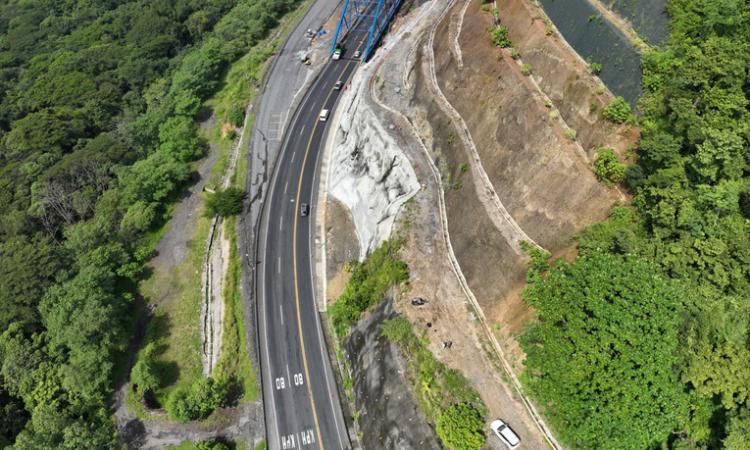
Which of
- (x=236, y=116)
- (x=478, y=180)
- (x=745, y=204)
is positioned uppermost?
(x=745, y=204)

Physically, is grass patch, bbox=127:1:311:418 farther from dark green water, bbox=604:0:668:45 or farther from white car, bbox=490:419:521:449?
dark green water, bbox=604:0:668:45

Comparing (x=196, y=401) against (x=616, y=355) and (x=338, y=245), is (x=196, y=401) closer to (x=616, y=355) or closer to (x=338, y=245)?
(x=338, y=245)

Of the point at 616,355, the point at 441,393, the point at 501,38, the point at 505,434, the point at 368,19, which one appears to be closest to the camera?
the point at 616,355

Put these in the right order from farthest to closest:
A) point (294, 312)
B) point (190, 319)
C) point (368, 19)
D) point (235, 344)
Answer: point (368, 19) < point (190, 319) < point (294, 312) < point (235, 344)

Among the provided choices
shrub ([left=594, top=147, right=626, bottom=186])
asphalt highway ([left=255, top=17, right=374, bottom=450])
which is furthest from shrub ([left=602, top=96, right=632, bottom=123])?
asphalt highway ([left=255, top=17, right=374, bottom=450])

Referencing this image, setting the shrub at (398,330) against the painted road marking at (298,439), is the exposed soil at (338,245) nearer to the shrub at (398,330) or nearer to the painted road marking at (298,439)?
the shrub at (398,330)

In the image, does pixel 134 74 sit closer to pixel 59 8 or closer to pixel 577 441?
pixel 59 8

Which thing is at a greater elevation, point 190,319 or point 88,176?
point 190,319

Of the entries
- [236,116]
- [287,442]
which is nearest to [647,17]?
[287,442]

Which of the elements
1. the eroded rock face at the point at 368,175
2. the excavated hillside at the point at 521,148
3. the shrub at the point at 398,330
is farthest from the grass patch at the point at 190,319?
the excavated hillside at the point at 521,148
